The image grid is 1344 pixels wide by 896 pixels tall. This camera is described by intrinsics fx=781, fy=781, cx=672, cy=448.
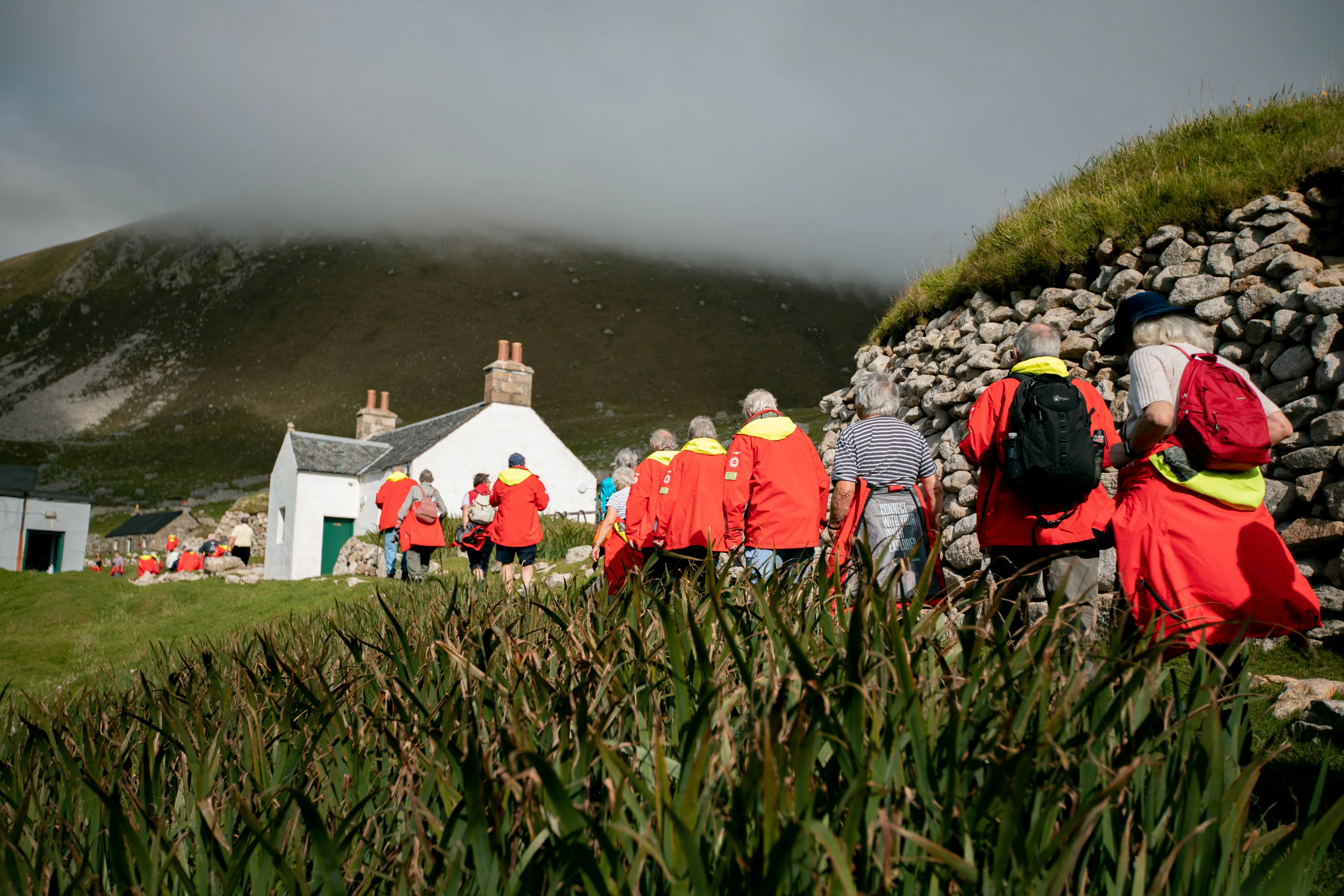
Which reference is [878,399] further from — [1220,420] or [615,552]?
[615,552]

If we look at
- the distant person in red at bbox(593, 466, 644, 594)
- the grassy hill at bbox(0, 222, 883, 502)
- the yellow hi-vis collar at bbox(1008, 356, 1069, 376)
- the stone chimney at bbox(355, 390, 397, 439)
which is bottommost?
the distant person in red at bbox(593, 466, 644, 594)

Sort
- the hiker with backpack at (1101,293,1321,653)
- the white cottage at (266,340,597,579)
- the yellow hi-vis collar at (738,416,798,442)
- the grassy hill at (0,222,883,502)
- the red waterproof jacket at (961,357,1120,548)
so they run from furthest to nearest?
the grassy hill at (0,222,883,502) < the white cottage at (266,340,597,579) < the yellow hi-vis collar at (738,416,798,442) < the red waterproof jacket at (961,357,1120,548) < the hiker with backpack at (1101,293,1321,653)

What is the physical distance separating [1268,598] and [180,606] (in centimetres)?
1204

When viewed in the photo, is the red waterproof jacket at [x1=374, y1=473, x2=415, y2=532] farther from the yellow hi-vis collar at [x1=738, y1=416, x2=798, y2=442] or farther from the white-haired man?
the white-haired man

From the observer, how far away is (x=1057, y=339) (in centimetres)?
392

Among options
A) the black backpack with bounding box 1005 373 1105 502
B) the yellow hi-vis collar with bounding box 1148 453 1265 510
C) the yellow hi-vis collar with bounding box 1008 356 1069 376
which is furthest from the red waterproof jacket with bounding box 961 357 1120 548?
the yellow hi-vis collar with bounding box 1148 453 1265 510

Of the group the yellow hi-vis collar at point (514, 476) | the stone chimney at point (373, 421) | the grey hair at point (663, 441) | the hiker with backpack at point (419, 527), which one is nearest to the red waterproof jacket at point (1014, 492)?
the grey hair at point (663, 441)

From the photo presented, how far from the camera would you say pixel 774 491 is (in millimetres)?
4902

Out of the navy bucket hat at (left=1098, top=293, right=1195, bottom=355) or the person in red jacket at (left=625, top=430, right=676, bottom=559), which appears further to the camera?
the person in red jacket at (left=625, top=430, right=676, bottom=559)

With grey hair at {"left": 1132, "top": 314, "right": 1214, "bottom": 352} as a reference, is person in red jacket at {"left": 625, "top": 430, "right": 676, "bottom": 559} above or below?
below

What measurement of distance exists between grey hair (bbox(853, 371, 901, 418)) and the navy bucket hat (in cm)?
146

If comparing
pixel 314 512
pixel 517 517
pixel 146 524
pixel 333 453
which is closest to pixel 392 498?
pixel 517 517

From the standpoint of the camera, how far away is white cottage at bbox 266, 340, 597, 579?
76.3ft

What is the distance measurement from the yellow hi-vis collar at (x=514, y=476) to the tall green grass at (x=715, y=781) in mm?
6395
